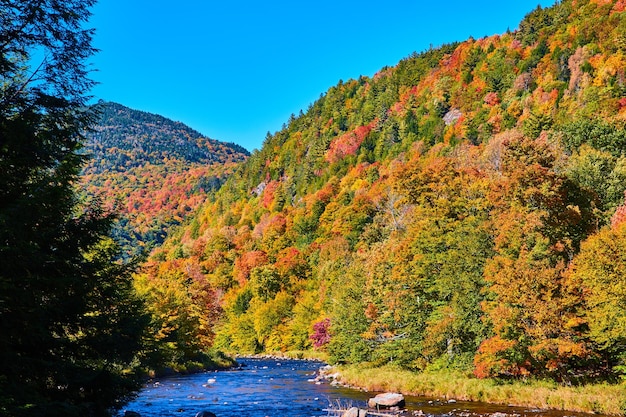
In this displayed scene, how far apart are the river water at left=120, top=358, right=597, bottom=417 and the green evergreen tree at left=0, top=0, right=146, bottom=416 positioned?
12.7m

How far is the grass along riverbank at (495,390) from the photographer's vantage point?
993 inches

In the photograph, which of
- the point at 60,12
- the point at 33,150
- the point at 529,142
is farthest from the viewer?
the point at 529,142

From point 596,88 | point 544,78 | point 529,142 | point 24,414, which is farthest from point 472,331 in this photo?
point 544,78

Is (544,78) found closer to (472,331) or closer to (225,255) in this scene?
(225,255)

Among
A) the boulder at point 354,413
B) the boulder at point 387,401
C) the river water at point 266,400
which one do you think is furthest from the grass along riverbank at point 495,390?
the boulder at point 354,413

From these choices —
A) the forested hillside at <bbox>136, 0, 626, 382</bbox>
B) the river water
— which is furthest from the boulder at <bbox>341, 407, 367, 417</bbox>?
the forested hillside at <bbox>136, 0, 626, 382</bbox>

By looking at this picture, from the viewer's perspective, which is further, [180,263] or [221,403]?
[180,263]

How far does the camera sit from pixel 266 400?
34.5 metres

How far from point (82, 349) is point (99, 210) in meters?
4.41

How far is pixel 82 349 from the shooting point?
1573cm

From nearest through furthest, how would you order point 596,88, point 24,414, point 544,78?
point 24,414 → point 596,88 → point 544,78

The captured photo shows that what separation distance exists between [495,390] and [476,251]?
9.50 metres

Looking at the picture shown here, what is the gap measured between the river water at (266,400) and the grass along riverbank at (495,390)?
111 cm

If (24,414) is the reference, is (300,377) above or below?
below
